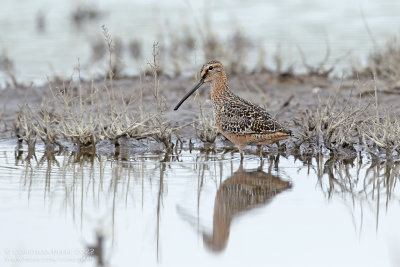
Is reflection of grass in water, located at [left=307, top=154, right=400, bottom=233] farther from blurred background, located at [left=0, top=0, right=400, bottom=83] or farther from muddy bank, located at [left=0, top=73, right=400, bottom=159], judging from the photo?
blurred background, located at [left=0, top=0, right=400, bottom=83]

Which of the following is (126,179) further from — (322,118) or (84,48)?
(84,48)

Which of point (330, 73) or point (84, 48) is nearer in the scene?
point (330, 73)

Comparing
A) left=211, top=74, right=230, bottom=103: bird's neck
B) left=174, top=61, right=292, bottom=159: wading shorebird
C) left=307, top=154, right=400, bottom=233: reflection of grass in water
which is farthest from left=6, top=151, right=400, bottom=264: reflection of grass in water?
left=211, top=74, right=230, bottom=103: bird's neck

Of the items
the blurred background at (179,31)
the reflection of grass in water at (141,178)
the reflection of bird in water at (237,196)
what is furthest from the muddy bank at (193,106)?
the reflection of bird in water at (237,196)

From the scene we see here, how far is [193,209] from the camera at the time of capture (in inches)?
212

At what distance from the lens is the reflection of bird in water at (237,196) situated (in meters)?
4.77

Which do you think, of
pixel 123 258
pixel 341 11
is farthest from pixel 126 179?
pixel 341 11

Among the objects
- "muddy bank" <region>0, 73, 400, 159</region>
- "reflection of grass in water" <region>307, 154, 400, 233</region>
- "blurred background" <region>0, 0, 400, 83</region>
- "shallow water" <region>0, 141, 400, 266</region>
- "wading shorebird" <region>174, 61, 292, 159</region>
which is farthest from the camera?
"blurred background" <region>0, 0, 400, 83</region>

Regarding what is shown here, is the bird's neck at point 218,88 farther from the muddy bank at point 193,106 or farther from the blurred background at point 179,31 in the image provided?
the blurred background at point 179,31

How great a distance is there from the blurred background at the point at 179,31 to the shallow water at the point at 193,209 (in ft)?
12.9

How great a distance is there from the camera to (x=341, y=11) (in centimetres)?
1559

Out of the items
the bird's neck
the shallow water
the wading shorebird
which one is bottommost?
the shallow water

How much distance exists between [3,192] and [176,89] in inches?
172

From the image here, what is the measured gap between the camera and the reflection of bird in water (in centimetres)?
477
